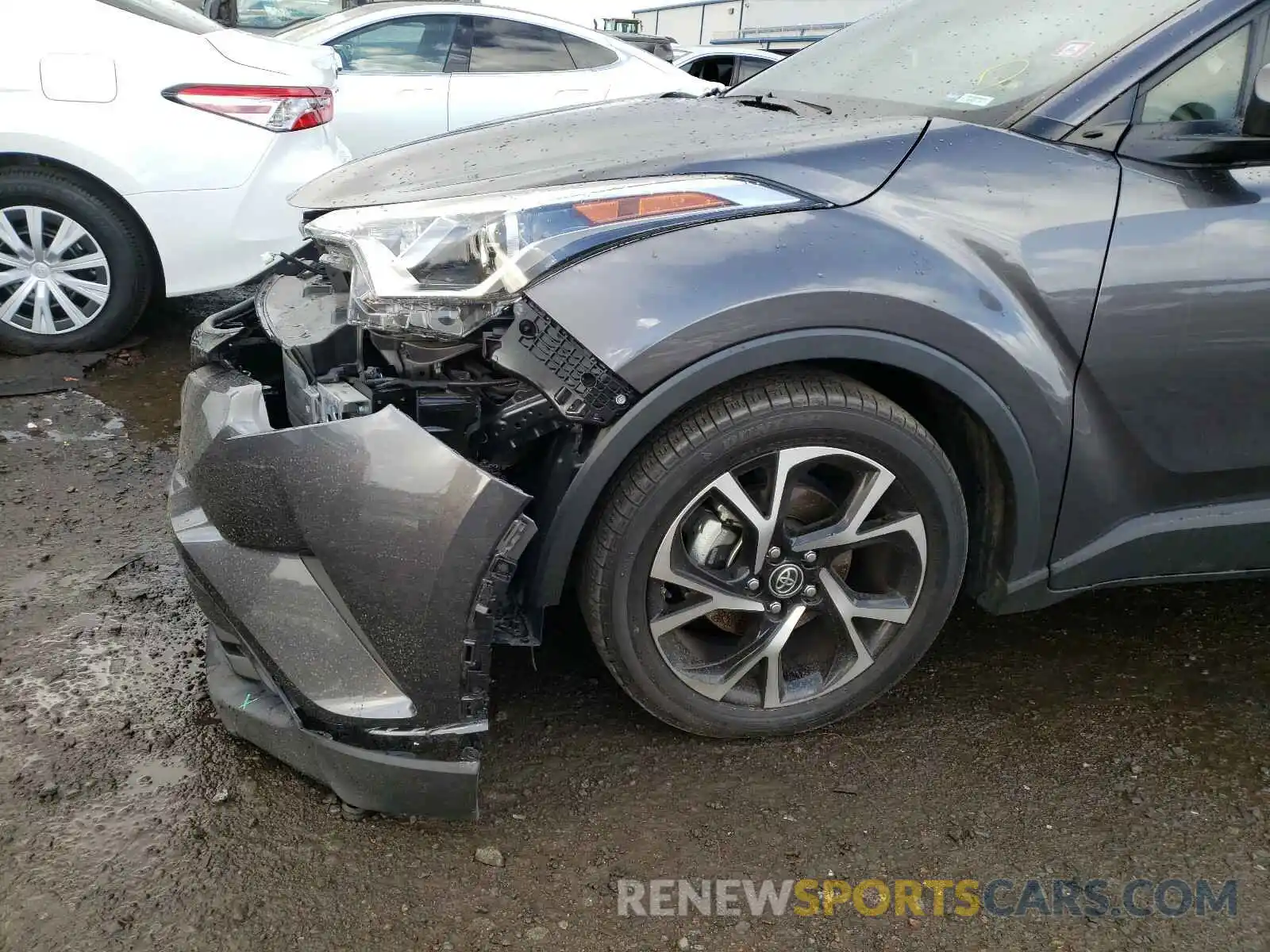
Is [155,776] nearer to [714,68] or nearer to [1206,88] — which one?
[1206,88]

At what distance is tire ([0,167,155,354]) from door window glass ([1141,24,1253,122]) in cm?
379

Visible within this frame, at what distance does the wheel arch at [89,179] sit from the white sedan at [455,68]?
6.06 ft

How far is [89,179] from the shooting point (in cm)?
397

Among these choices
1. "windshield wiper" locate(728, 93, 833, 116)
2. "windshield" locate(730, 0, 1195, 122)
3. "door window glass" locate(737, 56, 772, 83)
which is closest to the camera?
"windshield" locate(730, 0, 1195, 122)

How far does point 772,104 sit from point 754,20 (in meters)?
20.3

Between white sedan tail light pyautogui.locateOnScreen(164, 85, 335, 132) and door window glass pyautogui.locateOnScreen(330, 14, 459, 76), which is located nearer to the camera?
white sedan tail light pyautogui.locateOnScreen(164, 85, 335, 132)

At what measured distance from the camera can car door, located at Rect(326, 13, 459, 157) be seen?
5.80 meters

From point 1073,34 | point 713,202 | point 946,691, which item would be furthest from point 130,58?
point 946,691

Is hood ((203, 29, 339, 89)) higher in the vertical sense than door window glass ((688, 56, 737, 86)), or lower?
lower

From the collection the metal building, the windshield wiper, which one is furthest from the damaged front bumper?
the metal building

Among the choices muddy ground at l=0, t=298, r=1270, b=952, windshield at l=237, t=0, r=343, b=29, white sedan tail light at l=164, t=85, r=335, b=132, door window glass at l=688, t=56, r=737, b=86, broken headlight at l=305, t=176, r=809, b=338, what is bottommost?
muddy ground at l=0, t=298, r=1270, b=952

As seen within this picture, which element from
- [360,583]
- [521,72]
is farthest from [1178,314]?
[521,72]

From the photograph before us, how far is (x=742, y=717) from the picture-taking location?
213 cm

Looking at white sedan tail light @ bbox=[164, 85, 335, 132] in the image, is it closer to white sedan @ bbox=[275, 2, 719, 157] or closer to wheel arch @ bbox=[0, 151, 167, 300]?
wheel arch @ bbox=[0, 151, 167, 300]
